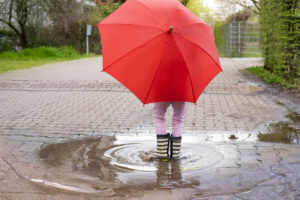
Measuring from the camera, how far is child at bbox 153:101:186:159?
5281 millimetres

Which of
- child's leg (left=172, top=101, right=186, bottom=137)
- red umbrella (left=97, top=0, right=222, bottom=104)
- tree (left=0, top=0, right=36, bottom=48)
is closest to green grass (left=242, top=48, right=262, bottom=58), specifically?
tree (left=0, top=0, right=36, bottom=48)

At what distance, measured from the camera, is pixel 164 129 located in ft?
17.5

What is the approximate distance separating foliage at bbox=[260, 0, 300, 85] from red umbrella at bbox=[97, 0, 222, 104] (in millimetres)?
6807

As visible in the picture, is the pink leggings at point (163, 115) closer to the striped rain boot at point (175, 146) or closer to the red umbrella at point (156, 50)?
the striped rain boot at point (175, 146)

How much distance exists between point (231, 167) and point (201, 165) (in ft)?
1.09

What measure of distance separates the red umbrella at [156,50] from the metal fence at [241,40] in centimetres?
2232

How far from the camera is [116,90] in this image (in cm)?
1155

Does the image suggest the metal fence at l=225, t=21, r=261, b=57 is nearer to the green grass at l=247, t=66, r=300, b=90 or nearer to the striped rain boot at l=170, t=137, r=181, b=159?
the green grass at l=247, t=66, r=300, b=90

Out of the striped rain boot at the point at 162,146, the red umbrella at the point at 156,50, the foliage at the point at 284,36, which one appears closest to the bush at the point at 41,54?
the foliage at the point at 284,36

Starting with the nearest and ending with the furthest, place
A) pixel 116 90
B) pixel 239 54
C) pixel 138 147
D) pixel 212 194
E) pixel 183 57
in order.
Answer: pixel 212 194 < pixel 183 57 < pixel 138 147 < pixel 116 90 < pixel 239 54

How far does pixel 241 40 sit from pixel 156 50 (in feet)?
78.4

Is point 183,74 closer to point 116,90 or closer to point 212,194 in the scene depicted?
point 212,194

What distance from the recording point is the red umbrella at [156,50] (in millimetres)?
4676

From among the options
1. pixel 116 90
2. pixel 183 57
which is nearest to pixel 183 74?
pixel 183 57
